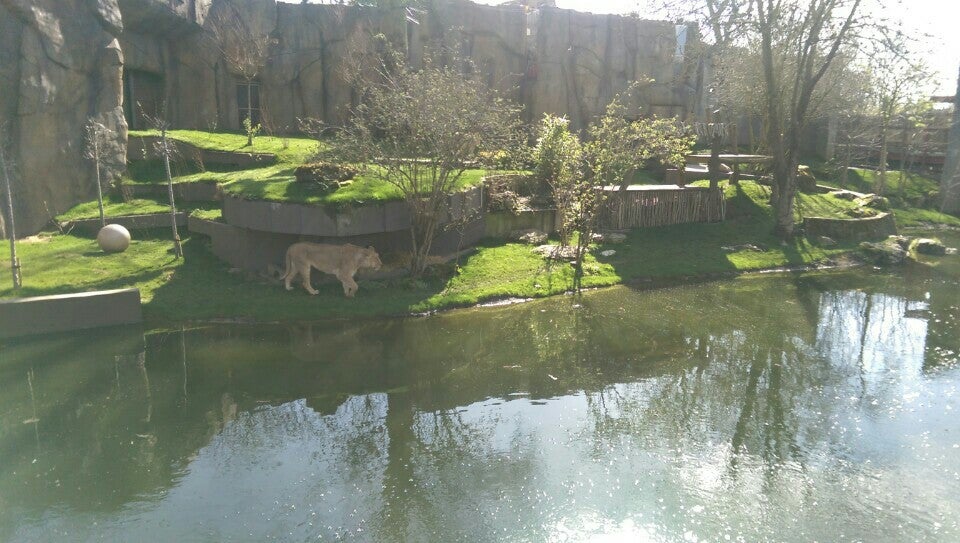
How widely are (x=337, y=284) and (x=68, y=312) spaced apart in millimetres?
4321

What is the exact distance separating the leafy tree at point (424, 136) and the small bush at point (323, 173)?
1.23ft

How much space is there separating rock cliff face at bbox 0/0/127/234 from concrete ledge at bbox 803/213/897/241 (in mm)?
17774

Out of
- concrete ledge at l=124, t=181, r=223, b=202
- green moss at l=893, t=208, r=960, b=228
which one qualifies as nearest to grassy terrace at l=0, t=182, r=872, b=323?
concrete ledge at l=124, t=181, r=223, b=202

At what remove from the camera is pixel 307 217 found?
40.4ft

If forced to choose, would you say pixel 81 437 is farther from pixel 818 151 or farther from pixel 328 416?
pixel 818 151

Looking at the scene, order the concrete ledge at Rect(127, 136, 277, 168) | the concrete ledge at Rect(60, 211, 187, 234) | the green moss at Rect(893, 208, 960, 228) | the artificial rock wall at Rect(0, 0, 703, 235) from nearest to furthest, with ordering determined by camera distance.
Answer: the concrete ledge at Rect(60, 211, 187, 234), the artificial rock wall at Rect(0, 0, 703, 235), the concrete ledge at Rect(127, 136, 277, 168), the green moss at Rect(893, 208, 960, 228)

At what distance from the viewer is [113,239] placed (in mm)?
13484

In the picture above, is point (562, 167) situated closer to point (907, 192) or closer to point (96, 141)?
point (96, 141)

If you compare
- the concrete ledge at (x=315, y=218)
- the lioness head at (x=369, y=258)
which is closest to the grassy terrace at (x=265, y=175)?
the concrete ledge at (x=315, y=218)

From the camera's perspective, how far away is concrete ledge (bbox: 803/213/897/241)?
18.1 m

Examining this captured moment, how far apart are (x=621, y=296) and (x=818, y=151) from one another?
19406 millimetres

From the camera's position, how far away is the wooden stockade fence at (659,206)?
17281 millimetres

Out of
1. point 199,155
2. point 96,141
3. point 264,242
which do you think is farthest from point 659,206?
point 96,141

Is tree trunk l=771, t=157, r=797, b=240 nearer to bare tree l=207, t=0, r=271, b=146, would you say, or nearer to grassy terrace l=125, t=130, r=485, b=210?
grassy terrace l=125, t=130, r=485, b=210
